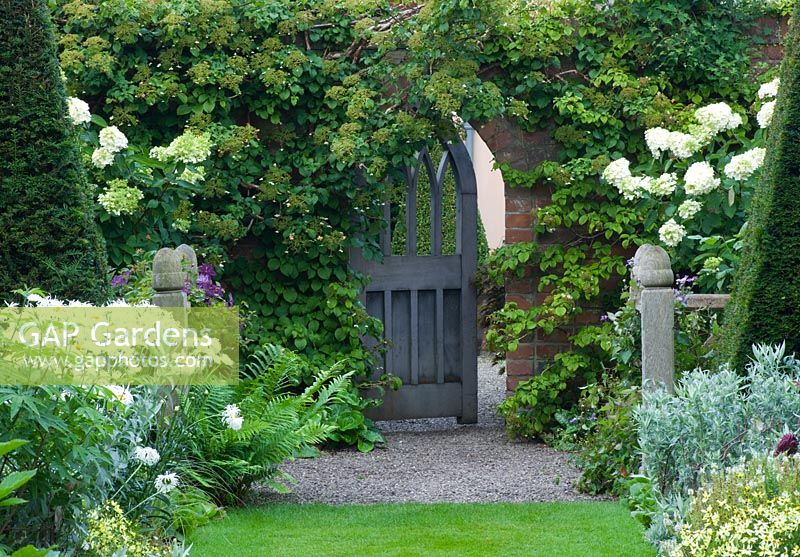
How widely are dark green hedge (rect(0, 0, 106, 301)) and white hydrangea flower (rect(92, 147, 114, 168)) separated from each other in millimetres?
947

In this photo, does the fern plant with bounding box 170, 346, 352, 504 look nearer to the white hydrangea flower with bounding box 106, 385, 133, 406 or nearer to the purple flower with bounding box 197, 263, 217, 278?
the purple flower with bounding box 197, 263, 217, 278

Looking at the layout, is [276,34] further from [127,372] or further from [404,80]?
[127,372]

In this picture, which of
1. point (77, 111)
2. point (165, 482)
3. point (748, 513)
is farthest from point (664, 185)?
point (165, 482)

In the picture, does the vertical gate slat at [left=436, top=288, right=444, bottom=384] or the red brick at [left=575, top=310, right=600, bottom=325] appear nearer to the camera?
the red brick at [left=575, top=310, right=600, bottom=325]


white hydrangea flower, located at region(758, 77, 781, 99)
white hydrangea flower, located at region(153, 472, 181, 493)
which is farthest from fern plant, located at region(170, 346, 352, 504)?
white hydrangea flower, located at region(758, 77, 781, 99)

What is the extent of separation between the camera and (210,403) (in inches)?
Answer: 199

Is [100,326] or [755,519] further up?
[100,326]

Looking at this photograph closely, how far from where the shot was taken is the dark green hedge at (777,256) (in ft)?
15.2

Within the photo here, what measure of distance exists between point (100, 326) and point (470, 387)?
4.14 meters

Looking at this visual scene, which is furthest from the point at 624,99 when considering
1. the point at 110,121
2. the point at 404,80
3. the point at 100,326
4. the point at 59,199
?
the point at 100,326

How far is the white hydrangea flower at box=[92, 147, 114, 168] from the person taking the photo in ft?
19.7

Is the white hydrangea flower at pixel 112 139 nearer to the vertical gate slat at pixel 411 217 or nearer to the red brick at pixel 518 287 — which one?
the vertical gate slat at pixel 411 217

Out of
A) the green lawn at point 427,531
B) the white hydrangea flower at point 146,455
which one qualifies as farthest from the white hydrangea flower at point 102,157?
the white hydrangea flower at point 146,455

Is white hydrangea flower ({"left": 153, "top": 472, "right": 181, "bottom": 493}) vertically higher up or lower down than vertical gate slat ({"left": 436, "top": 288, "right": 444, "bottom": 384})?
lower down
